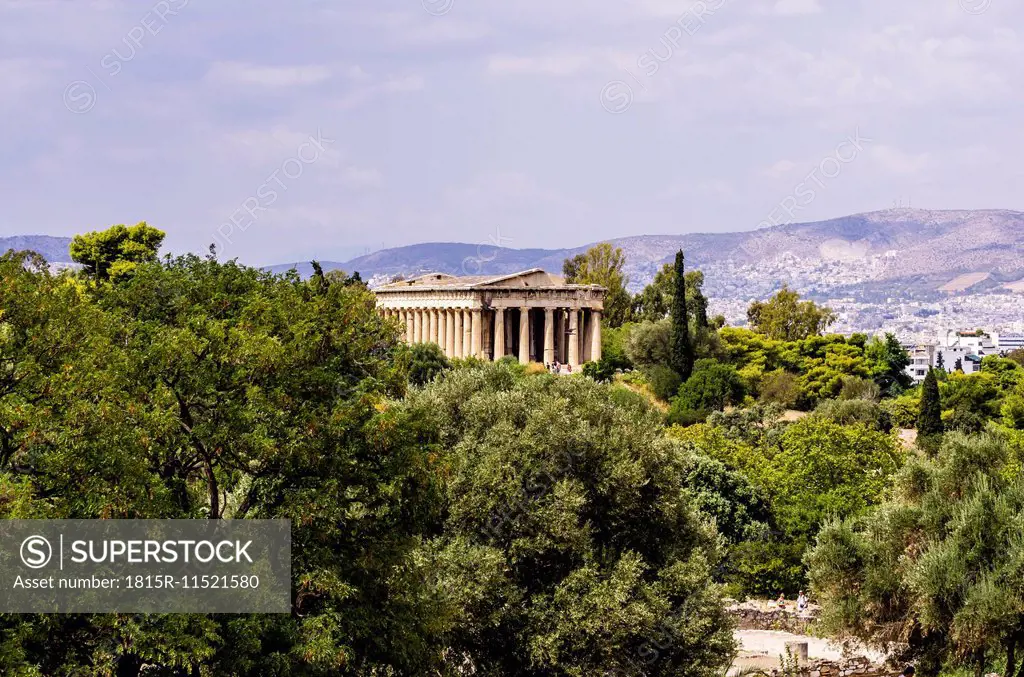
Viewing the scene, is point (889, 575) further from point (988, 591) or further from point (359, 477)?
point (359, 477)

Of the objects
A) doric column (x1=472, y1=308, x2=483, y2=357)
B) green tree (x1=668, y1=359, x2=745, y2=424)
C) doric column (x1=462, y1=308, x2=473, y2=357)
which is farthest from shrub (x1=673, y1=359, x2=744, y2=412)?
doric column (x1=462, y1=308, x2=473, y2=357)

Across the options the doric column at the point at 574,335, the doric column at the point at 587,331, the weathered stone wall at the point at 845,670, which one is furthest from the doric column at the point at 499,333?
the weathered stone wall at the point at 845,670

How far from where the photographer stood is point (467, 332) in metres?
83.2

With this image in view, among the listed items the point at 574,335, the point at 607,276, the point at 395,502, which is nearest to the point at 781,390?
the point at 574,335

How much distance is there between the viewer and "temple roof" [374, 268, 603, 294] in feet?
275

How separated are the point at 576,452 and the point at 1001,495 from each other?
332 inches

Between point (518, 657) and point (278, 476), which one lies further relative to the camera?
point (518, 657)

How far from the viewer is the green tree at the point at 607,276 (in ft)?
330

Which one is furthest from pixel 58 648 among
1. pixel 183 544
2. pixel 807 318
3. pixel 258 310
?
pixel 807 318

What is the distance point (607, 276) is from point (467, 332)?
2305 centimetres

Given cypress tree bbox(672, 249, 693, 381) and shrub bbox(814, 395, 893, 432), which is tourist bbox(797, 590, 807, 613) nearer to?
shrub bbox(814, 395, 893, 432)

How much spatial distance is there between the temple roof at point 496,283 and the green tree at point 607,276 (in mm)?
10794

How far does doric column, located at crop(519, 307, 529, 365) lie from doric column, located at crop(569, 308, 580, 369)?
289cm

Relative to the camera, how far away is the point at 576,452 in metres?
26.6
